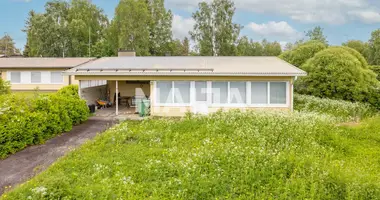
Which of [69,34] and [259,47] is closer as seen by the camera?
[69,34]

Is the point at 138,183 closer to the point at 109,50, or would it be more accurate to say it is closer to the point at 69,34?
the point at 109,50

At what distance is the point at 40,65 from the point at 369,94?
24.5 meters

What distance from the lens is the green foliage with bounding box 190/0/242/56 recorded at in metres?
30.3

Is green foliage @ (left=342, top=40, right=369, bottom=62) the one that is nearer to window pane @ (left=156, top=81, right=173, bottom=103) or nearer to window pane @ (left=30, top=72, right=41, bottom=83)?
window pane @ (left=156, top=81, right=173, bottom=103)

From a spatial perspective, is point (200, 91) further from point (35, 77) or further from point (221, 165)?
point (35, 77)

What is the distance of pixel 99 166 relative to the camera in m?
6.61

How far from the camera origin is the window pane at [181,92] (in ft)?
45.6

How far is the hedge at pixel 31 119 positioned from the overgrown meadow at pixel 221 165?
6.07 ft

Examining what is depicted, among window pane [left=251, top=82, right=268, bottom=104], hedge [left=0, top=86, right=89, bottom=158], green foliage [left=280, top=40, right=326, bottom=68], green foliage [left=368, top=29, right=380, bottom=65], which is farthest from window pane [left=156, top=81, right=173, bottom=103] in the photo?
green foliage [left=368, top=29, right=380, bottom=65]

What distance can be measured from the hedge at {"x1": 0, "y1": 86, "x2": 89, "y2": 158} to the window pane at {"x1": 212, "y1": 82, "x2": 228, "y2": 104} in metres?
6.45

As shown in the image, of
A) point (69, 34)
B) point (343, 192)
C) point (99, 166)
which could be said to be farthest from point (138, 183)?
point (69, 34)

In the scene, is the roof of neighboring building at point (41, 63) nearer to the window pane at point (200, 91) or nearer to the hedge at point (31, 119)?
the window pane at point (200, 91)

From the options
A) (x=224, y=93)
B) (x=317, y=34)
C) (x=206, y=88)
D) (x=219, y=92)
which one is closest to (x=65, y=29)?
(x=206, y=88)

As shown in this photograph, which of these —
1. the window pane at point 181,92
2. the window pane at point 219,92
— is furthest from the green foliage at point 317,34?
the window pane at point 181,92
